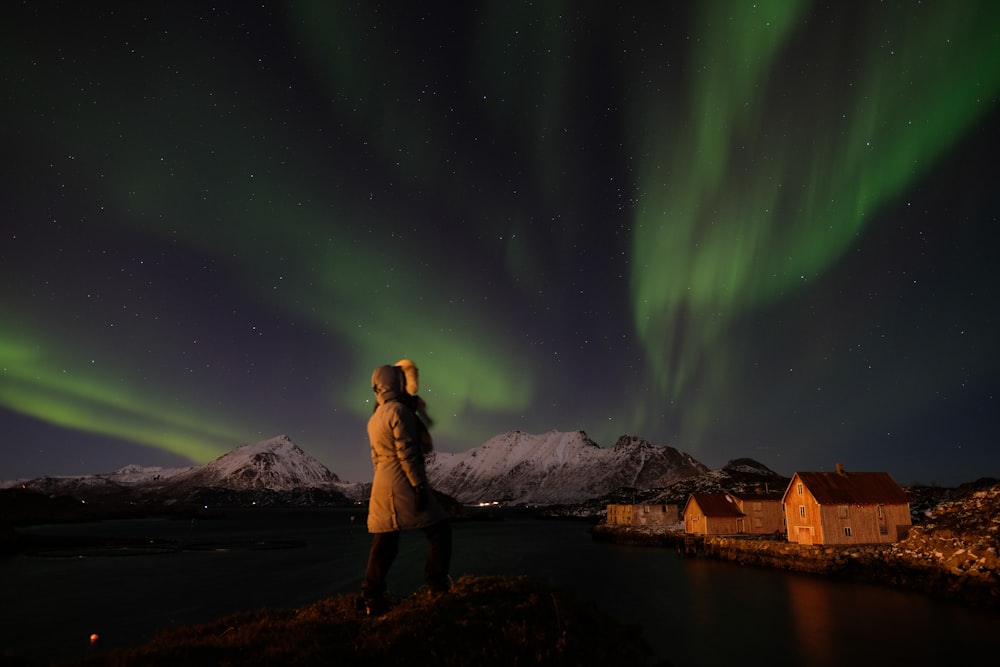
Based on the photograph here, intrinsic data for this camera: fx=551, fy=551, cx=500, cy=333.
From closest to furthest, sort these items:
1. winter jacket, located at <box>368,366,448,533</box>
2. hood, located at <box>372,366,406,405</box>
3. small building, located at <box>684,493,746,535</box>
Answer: winter jacket, located at <box>368,366,448,533</box>
hood, located at <box>372,366,406,405</box>
small building, located at <box>684,493,746,535</box>

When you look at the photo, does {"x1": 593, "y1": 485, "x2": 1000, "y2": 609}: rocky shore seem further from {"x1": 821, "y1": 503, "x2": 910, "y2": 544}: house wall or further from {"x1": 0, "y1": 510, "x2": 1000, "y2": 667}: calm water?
{"x1": 0, "y1": 510, "x2": 1000, "y2": 667}: calm water

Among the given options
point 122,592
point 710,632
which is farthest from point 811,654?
point 122,592

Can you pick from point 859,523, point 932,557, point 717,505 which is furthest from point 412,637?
point 717,505

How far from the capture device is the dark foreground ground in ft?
24.7

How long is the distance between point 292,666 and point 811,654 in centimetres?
3568

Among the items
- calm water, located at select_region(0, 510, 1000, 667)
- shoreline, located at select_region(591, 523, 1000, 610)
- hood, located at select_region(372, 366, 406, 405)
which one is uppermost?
hood, located at select_region(372, 366, 406, 405)

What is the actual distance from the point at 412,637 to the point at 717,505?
8894cm

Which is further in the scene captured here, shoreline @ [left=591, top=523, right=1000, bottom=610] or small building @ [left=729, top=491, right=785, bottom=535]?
small building @ [left=729, top=491, right=785, bottom=535]

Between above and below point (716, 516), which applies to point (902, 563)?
below

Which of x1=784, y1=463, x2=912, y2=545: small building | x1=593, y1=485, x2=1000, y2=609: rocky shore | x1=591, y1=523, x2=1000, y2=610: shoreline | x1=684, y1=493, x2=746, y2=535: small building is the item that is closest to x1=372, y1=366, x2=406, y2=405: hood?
x1=591, y1=523, x2=1000, y2=610: shoreline

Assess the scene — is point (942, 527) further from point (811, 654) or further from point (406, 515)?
point (406, 515)

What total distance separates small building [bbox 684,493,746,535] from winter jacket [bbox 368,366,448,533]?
86.8m

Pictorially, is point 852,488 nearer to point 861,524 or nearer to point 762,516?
point 861,524

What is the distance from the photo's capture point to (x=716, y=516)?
85.0 meters
